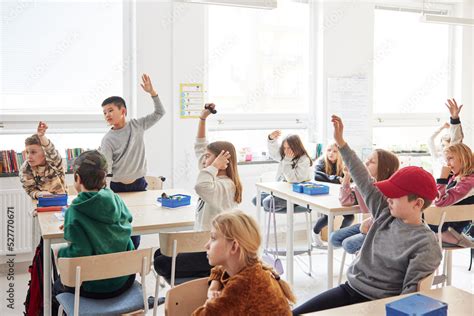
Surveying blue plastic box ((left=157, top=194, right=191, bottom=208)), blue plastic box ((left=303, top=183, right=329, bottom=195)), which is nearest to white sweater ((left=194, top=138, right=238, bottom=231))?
blue plastic box ((left=157, top=194, right=191, bottom=208))

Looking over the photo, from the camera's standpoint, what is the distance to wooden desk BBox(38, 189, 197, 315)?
2717 mm

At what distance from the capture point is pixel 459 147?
3738 millimetres

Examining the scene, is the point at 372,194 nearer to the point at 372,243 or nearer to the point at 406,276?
the point at 372,243

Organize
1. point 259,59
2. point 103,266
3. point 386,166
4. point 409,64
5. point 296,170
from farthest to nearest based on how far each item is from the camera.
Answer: point 409,64, point 259,59, point 296,170, point 386,166, point 103,266

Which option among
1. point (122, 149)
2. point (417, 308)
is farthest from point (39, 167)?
point (417, 308)

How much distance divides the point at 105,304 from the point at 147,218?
0.75 meters

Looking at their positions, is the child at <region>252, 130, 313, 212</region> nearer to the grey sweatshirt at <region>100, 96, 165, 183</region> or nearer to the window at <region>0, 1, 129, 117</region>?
the grey sweatshirt at <region>100, 96, 165, 183</region>

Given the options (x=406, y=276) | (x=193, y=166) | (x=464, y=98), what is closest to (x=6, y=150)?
(x=193, y=166)

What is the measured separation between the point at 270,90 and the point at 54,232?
3.71 meters

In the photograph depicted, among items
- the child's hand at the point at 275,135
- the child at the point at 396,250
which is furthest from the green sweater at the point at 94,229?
the child's hand at the point at 275,135

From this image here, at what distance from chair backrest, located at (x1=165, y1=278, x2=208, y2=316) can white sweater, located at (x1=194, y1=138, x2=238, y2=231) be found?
956mm

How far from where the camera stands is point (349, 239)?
3527 mm

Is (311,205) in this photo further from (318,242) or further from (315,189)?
(318,242)

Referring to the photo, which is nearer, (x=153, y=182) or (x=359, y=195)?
(x=359, y=195)
